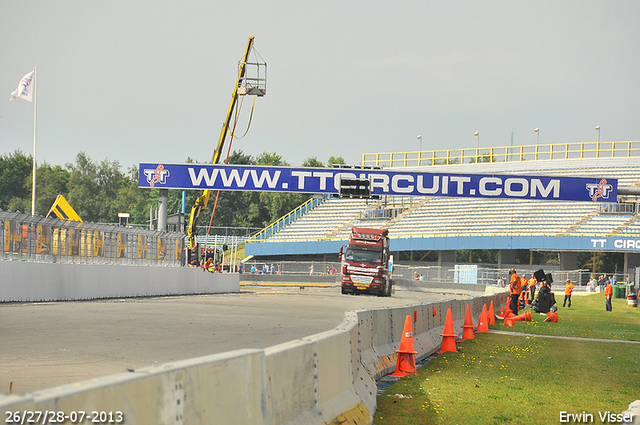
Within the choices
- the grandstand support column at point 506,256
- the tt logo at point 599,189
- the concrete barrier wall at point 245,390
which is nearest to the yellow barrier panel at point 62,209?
the tt logo at point 599,189

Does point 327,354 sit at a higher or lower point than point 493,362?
higher

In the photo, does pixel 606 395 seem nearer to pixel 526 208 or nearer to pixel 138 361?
pixel 138 361

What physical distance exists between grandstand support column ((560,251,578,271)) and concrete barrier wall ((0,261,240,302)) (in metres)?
36.7

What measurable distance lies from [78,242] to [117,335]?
11710 millimetres

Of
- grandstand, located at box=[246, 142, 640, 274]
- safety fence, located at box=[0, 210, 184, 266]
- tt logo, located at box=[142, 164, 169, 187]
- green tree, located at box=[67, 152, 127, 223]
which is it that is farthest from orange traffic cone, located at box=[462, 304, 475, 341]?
green tree, located at box=[67, 152, 127, 223]

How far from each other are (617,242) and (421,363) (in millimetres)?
49288

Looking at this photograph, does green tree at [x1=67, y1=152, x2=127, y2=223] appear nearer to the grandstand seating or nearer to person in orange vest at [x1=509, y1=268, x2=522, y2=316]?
the grandstand seating

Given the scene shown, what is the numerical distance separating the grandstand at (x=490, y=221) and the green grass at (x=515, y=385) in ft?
142

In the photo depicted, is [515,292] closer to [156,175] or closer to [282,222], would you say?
[156,175]

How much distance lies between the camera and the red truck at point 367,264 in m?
42.3

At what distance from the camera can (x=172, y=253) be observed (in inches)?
1268

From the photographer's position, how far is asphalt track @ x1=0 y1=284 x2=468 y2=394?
933 centimetres

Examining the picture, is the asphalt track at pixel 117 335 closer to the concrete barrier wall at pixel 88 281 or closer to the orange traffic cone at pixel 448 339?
the concrete barrier wall at pixel 88 281

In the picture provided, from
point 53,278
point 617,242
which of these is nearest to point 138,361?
point 53,278
